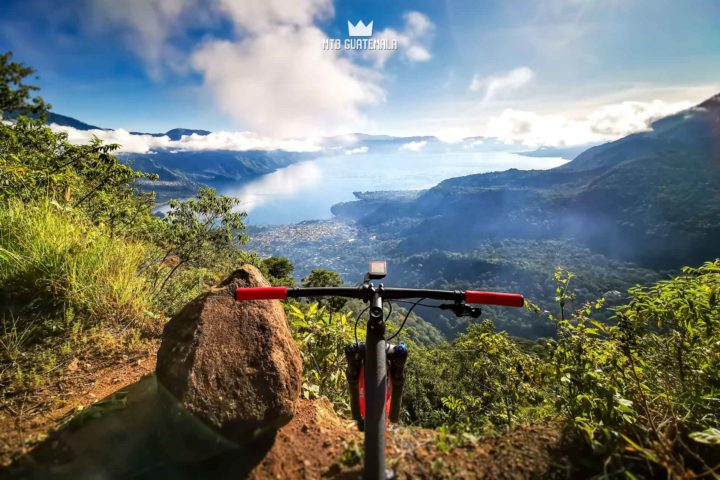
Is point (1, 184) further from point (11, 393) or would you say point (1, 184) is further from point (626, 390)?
point (626, 390)

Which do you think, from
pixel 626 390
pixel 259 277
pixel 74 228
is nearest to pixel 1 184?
pixel 74 228

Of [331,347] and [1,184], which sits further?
[1,184]

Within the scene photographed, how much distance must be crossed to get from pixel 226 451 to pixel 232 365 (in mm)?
692

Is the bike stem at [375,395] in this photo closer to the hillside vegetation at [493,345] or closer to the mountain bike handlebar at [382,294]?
the mountain bike handlebar at [382,294]

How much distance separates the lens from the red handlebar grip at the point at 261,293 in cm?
252

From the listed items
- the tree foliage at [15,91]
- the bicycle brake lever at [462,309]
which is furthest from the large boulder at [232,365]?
the tree foliage at [15,91]

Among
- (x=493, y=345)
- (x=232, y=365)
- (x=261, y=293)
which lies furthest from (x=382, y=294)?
(x=493, y=345)

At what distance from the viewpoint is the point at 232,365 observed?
2.90 m

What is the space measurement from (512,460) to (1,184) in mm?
7980

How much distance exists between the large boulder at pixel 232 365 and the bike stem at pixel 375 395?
1035 millimetres

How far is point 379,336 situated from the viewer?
7.47 feet

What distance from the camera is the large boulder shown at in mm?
2686

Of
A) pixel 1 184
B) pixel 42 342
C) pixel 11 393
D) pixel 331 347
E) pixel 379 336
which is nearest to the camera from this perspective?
pixel 379 336

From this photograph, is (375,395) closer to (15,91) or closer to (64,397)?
(64,397)
